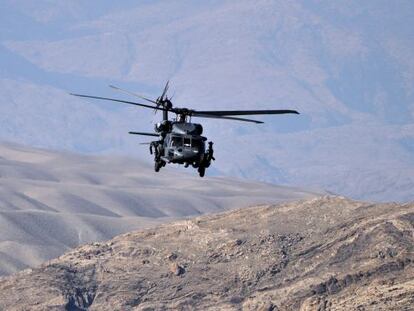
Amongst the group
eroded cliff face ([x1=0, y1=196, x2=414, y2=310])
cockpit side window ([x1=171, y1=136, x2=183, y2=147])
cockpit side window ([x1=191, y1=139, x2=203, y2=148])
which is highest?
eroded cliff face ([x1=0, y1=196, x2=414, y2=310])

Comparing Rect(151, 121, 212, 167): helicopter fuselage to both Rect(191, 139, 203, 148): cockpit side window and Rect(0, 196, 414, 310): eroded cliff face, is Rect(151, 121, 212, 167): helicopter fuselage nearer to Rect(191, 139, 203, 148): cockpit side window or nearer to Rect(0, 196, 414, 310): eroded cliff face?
Rect(191, 139, 203, 148): cockpit side window

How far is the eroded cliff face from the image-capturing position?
13200 centimetres

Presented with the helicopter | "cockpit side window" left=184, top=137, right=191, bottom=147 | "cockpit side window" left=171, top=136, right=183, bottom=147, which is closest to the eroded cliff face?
the helicopter

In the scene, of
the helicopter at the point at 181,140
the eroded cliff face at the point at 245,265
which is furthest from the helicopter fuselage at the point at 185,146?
the eroded cliff face at the point at 245,265

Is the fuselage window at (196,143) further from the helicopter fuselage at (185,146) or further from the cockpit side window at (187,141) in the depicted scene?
the cockpit side window at (187,141)

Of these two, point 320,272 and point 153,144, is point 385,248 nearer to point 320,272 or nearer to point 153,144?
point 320,272

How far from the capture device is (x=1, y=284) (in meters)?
143

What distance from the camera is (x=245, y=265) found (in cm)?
14225

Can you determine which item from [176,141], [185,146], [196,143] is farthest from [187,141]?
[176,141]

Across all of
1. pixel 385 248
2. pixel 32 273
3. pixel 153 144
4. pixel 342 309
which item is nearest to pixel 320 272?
pixel 385 248

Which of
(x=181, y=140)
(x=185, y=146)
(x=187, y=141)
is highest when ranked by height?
(x=181, y=140)

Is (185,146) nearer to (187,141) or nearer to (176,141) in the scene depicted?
(187,141)

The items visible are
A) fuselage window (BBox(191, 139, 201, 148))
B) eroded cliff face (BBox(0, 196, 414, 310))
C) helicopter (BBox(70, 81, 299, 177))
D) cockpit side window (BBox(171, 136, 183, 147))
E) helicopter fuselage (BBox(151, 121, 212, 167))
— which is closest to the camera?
helicopter (BBox(70, 81, 299, 177))

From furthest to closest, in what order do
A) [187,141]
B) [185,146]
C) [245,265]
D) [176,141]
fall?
[245,265], [176,141], [187,141], [185,146]
